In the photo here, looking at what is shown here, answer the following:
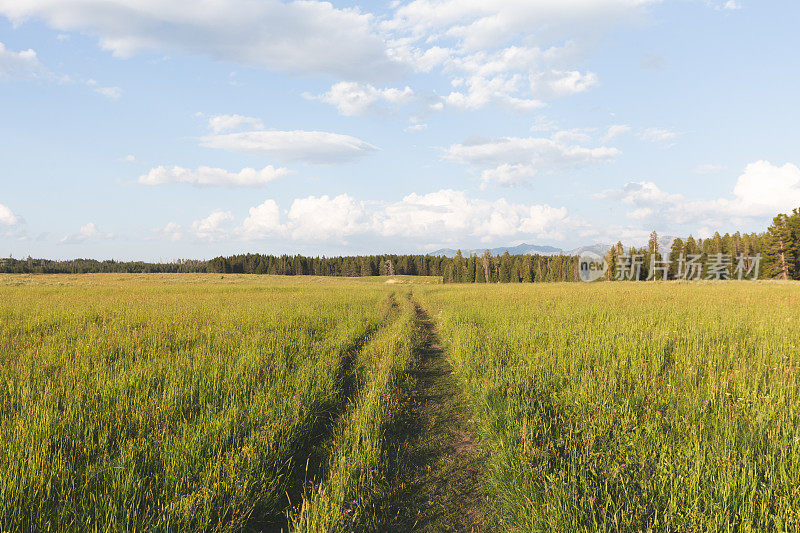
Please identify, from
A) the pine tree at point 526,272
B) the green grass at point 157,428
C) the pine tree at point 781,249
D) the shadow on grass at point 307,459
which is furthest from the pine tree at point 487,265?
the shadow on grass at point 307,459

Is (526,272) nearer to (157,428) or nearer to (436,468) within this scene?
(436,468)

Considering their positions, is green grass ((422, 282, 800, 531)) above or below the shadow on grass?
above

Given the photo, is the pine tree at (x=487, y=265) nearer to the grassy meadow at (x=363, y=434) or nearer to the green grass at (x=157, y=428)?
the grassy meadow at (x=363, y=434)

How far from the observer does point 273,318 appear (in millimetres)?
13062

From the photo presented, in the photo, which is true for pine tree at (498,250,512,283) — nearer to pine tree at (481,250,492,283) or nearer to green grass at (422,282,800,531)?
pine tree at (481,250,492,283)

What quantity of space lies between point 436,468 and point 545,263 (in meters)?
114

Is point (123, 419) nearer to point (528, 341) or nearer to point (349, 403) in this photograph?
point (349, 403)

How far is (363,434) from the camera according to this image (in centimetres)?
441

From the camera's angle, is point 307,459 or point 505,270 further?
point 505,270

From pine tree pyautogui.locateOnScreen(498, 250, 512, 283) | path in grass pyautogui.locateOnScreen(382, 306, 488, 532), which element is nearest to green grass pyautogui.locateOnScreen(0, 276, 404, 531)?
path in grass pyautogui.locateOnScreen(382, 306, 488, 532)

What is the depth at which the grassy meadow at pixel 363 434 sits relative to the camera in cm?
301

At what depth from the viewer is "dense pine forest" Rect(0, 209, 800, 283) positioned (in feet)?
202

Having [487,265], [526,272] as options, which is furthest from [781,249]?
[487,265]

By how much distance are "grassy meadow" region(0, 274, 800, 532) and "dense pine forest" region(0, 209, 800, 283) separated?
78.5 metres
